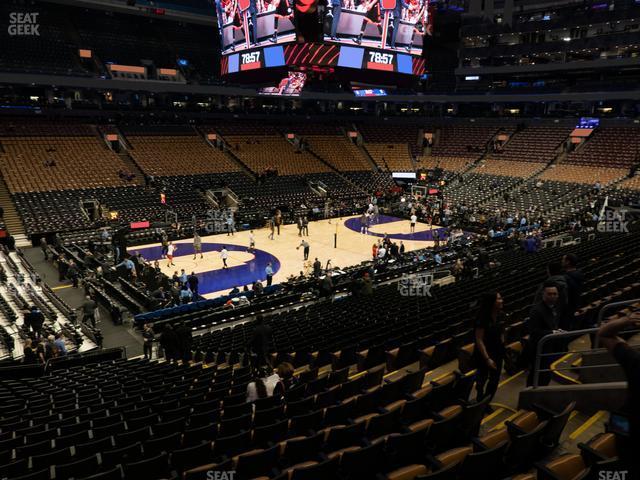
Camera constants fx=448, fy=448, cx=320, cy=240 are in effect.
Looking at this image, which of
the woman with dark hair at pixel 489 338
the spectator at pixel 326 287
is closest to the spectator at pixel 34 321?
the spectator at pixel 326 287

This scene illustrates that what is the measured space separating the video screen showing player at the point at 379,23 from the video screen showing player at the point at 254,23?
→ 174 centimetres

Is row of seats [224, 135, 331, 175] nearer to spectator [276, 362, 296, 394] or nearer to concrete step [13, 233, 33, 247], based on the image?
concrete step [13, 233, 33, 247]

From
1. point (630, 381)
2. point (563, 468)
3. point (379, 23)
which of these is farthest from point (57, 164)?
point (630, 381)

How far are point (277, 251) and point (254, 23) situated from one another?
13.0m

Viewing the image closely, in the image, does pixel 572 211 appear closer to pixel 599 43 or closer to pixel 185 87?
pixel 599 43

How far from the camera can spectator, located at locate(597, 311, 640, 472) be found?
9.34ft

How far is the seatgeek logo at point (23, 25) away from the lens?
38062mm

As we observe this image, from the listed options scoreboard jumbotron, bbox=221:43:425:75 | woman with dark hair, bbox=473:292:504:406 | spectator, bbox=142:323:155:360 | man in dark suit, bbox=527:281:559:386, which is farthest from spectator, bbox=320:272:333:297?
woman with dark hair, bbox=473:292:504:406

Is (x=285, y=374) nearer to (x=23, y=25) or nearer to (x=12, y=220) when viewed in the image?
(x=12, y=220)

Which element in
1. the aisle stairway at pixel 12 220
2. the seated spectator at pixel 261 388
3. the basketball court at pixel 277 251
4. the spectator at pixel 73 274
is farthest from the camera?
the aisle stairway at pixel 12 220

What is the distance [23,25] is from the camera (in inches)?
1519

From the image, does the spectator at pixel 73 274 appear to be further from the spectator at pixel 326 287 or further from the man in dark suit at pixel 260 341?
the man in dark suit at pixel 260 341

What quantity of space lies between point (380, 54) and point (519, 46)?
1393 inches

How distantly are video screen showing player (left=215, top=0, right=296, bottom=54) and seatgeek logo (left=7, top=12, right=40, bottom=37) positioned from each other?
2717cm
